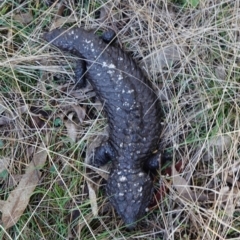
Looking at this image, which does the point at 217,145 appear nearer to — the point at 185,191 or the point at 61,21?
the point at 185,191

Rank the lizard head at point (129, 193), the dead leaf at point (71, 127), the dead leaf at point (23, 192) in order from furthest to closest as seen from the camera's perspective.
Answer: the dead leaf at point (71, 127) → the dead leaf at point (23, 192) → the lizard head at point (129, 193)

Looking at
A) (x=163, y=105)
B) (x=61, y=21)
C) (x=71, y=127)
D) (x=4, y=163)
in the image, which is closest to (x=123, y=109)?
(x=163, y=105)

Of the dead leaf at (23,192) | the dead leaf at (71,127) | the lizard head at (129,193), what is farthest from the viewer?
the dead leaf at (71,127)

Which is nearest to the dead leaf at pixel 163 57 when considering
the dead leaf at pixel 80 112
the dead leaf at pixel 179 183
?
the dead leaf at pixel 80 112

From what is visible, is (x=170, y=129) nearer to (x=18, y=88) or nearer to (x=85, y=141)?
(x=85, y=141)

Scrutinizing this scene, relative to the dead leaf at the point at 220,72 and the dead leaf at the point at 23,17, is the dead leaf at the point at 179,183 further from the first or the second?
the dead leaf at the point at 23,17

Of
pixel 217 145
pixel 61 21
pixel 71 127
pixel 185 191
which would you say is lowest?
pixel 185 191

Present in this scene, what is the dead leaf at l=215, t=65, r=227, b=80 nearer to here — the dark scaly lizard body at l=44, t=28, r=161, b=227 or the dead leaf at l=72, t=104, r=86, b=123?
the dark scaly lizard body at l=44, t=28, r=161, b=227
